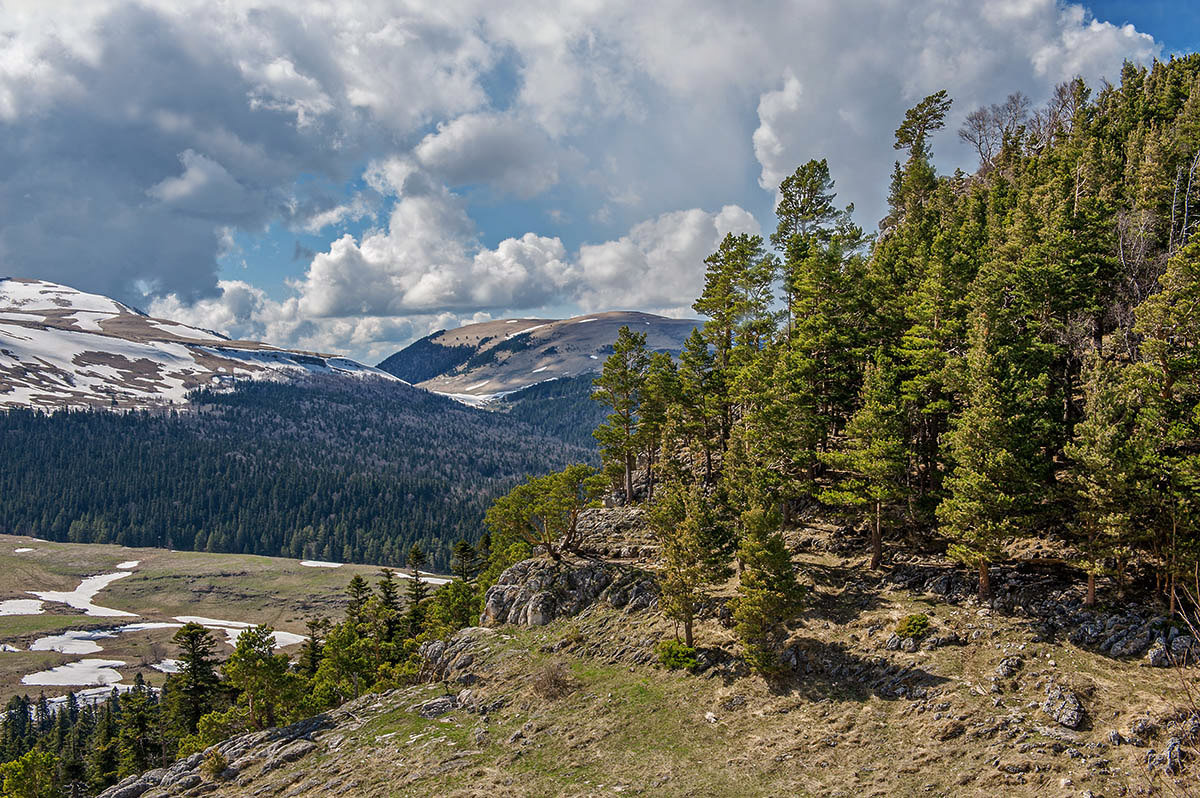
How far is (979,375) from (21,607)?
23114cm

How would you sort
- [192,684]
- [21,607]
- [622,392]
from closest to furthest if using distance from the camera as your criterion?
[622,392], [192,684], [21,607]

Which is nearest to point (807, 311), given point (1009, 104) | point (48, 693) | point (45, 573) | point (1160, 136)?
point (1160, 136)

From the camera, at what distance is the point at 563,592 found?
54.8 m

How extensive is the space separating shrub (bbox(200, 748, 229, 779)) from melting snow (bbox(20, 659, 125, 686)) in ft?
376

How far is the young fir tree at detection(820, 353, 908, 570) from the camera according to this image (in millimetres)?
39531

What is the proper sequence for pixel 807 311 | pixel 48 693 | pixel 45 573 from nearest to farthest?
1. pixel 807 311
2. pixel 48 693
3. pixel 45 573

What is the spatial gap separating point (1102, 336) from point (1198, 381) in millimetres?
20277

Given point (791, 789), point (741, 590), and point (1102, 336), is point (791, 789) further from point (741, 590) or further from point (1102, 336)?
point (1102, 336)

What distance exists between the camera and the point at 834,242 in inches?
2254

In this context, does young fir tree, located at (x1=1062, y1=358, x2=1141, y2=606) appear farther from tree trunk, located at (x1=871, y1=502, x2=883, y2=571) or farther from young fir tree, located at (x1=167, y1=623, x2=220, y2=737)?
young fir tree, located at (x1=167, y1=623, x2=220, y2=737)

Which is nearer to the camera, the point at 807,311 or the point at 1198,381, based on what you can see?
the point at 1198,381

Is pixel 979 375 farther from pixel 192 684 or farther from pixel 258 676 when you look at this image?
pixel 192 684

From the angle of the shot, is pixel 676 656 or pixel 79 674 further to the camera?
pixel 79 674

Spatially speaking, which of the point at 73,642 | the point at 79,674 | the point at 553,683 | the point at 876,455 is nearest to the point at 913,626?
the point at 876,455
